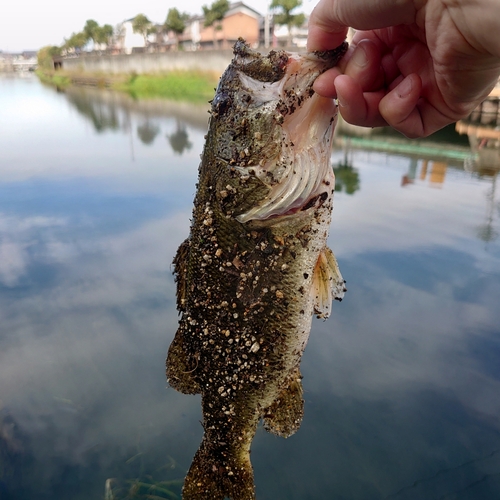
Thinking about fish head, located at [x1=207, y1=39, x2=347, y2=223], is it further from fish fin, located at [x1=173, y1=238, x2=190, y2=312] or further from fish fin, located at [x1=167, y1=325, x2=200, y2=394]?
fish fin, located at [x1=167, y1=325, x2=200, y2=394]

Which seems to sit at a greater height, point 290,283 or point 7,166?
point 290,283

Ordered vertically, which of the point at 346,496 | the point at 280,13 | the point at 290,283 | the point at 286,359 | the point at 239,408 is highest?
the point at 280,13

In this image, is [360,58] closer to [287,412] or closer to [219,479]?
[287,412]

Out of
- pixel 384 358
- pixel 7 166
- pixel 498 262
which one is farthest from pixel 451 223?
pixel 7 166

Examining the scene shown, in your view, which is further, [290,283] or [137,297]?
[137,297]

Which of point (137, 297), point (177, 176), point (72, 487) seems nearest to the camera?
point (72, 487)

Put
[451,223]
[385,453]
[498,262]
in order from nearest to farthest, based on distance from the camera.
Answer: [385,453] → [498,262] → [451,223]

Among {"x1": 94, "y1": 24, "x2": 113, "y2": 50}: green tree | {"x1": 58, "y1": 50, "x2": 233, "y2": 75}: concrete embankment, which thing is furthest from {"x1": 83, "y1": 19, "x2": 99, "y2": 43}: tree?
{"x1": 58, "y1": 50, "x2": 233, "y2": 75}: concrete embankment

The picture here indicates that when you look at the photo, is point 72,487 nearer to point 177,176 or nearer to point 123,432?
point 123,432
